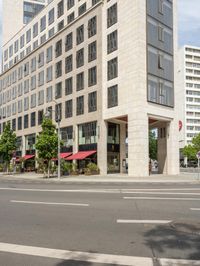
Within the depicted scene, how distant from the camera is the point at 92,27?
157 feet

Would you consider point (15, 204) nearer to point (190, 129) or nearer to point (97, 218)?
point (97, 218)

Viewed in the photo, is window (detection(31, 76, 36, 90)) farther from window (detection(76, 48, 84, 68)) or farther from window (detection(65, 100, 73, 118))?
window (detection(76, 48, 84, 68))

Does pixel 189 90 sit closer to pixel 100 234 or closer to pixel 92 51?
pixel 92 51

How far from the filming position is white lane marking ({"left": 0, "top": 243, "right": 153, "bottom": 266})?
6062mm

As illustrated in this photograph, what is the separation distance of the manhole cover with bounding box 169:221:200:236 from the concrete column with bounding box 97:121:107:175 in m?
34.6

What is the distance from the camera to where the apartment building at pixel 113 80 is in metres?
40.2

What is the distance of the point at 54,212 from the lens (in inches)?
457

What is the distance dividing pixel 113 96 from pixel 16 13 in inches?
1785

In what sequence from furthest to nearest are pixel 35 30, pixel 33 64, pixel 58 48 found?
pixel 35 30
pixel 33 64
pixel 58 48

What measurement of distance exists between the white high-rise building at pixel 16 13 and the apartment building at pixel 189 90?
65219 mm

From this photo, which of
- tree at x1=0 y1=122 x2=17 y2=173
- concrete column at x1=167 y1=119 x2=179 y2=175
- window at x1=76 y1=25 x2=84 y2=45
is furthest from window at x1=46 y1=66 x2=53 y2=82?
concrete column at x1=167 y1=119 x2=179 y2=175

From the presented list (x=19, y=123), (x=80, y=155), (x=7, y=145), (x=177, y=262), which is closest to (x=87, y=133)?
(x=80, y=155)

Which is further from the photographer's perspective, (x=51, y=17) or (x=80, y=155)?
(x=51, y=17)

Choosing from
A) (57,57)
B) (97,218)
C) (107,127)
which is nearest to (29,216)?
(97,218)
